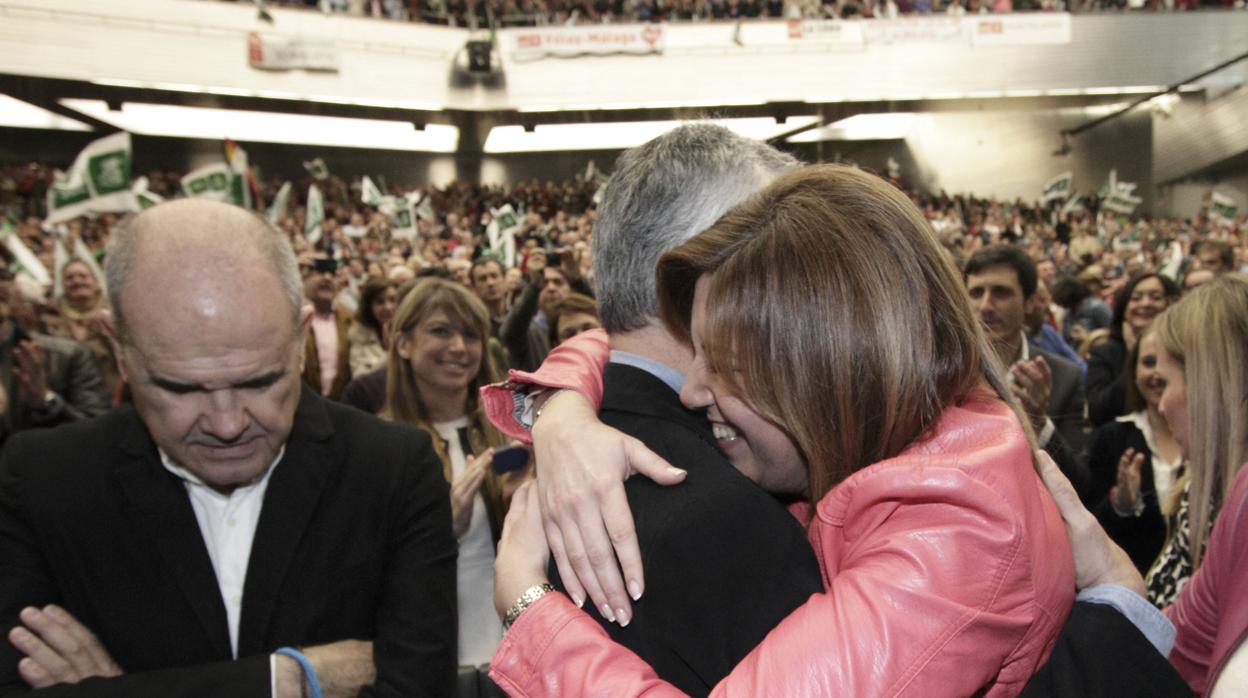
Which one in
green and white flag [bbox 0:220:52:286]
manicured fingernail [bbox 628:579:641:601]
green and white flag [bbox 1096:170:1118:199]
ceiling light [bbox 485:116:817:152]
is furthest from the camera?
ceiling light [bbox 485:116:817:152]

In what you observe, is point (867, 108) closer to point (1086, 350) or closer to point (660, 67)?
point (660, 67)

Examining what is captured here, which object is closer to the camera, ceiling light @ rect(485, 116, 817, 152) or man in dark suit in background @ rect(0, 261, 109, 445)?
man in dark suit in background @ rect(0, 261, 109, 445)

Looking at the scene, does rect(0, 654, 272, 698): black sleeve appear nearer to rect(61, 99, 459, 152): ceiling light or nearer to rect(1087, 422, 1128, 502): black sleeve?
rect(1087, 422, 1128, 502): black sleeve

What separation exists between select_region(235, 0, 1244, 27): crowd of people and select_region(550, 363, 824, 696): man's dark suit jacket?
18097 mm

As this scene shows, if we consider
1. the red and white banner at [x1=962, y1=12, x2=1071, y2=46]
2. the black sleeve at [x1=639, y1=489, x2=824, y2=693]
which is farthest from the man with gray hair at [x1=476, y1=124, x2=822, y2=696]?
the red and white banner at [x1=962, y1=12, x2=1071, y2=46]

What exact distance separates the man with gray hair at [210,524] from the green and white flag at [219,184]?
172 inches

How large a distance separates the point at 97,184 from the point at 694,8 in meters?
15.5

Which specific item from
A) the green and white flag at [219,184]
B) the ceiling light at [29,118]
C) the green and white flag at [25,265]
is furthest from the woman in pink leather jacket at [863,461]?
the ceiling light at [29,118]

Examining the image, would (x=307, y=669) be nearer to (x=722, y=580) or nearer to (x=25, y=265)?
(x=722, y=580)

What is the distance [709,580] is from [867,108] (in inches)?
776

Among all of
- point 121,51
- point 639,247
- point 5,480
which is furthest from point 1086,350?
point 121,51

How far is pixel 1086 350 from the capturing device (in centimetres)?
564

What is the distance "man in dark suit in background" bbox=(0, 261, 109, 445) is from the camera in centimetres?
375

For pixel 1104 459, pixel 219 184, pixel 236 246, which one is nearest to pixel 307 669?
pixel 236 246
